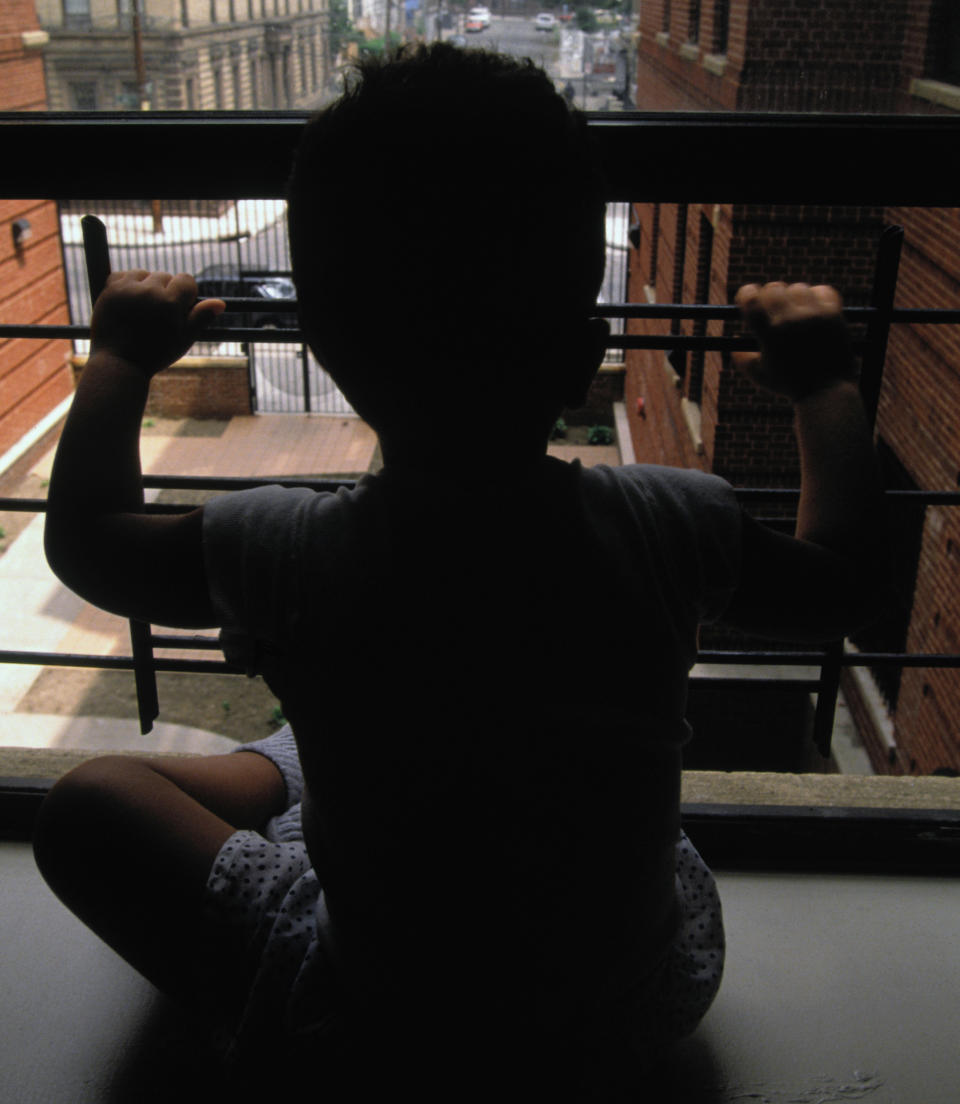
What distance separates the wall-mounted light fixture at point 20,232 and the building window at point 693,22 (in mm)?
6035

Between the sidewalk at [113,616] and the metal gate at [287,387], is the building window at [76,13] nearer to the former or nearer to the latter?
the sidewalk at [113,616]

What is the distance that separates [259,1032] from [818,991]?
26.7 inches

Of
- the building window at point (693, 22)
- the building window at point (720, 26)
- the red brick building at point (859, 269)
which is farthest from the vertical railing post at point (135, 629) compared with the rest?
the building window at point (693, 22)

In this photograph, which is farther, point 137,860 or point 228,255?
point 228,255

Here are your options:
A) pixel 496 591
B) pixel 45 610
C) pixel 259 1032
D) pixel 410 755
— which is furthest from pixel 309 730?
pixel 45 610

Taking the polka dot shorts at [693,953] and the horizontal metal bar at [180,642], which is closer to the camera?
the polka dot shorts at [693,953]

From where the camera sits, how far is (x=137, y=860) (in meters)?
1.01

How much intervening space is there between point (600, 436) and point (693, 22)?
5.51 m

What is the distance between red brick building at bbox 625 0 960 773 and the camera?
5.11 meters

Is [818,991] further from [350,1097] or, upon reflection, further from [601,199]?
[601,199]

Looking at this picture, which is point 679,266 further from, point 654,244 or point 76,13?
point 76,13

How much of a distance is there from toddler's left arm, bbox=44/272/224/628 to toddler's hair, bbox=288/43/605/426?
0.24 metres

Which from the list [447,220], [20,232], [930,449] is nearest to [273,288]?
[20,232]

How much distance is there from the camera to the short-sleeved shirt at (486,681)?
0.78 meters
